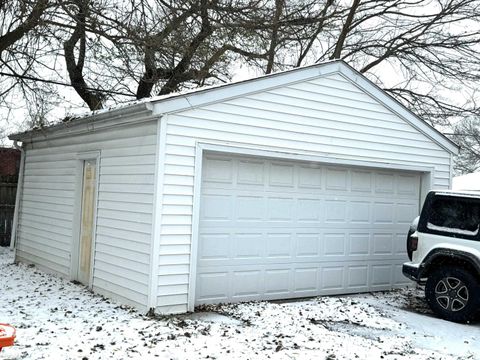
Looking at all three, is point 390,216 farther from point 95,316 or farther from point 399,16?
point 399,16

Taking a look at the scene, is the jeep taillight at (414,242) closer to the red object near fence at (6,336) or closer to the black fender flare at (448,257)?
the black fender flare at (448,257)

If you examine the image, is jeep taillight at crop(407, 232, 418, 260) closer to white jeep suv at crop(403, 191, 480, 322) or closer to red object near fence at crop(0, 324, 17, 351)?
white jeep suv at crop(403, 191, 480, 322)

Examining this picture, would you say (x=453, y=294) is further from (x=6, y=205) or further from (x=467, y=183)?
→ (x=6, y=205)

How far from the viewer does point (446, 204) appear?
7941mm

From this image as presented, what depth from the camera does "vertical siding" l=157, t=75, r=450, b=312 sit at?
7094 mm

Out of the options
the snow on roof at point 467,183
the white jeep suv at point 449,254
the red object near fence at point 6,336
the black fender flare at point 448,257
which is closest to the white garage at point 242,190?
the white jeep suv at point 449,254

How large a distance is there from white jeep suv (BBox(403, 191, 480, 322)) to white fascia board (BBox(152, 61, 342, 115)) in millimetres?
2623

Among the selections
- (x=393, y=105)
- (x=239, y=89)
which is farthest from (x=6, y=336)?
(x=393, y=105)

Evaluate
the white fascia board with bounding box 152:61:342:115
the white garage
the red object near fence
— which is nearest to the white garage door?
the white garage

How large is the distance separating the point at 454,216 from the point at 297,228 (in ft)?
7.73

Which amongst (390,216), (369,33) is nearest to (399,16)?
(369,33)

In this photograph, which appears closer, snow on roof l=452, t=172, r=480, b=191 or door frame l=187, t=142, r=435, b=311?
door frame l=187, t=142, r=435, b=311

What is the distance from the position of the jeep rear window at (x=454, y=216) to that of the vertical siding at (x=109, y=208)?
4205mm

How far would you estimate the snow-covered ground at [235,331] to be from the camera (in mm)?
5602
